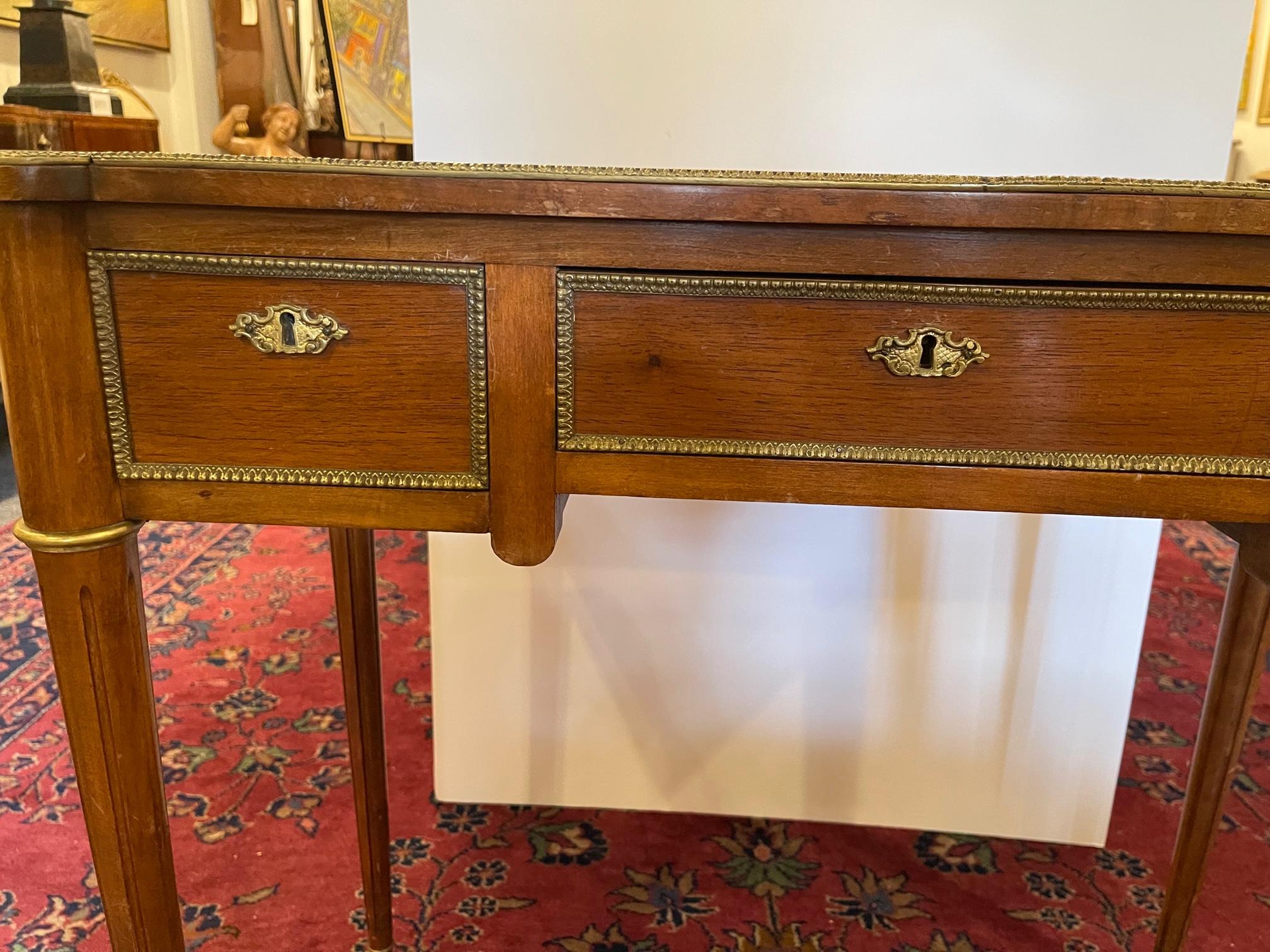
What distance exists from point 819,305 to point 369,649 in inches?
25.1

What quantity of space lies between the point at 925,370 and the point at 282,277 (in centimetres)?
42

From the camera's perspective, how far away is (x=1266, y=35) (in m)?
3.67

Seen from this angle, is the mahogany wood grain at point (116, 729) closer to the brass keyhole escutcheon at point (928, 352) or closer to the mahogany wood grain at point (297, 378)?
the mahogany wood grain at point (297, 378)

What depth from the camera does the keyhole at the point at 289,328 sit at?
62cm

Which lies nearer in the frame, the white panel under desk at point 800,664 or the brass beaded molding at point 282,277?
the brass beaded molding at point 282,277

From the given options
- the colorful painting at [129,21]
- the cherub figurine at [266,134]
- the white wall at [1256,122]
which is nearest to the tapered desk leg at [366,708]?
the cherub figurine at [266,134]

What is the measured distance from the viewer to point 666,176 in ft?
1.87

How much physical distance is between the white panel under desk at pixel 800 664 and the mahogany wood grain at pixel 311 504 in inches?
22.7

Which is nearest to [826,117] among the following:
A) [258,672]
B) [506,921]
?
[506,921]

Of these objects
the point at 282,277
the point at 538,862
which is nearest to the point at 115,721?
the point at 282,277

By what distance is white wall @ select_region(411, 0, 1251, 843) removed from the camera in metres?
1.06

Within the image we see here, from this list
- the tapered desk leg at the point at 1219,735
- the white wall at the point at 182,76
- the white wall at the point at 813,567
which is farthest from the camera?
the white wall at the point at 182,76

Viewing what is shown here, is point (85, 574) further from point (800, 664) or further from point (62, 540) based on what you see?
point (800, 664)

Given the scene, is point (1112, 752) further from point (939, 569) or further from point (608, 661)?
point (608, 661)
